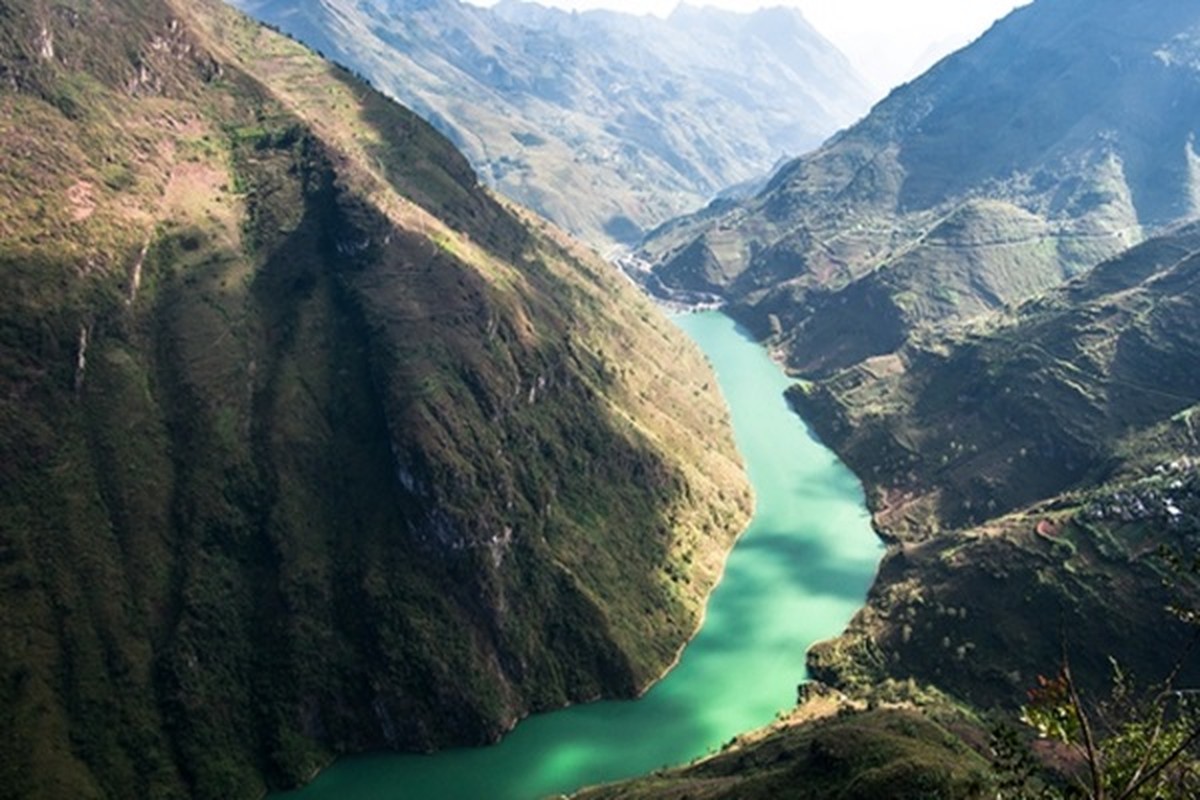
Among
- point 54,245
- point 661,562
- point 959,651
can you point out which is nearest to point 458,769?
point 661,562

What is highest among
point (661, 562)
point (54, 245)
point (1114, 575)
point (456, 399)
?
point (54, 245)

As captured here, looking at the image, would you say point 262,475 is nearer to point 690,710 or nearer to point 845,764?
point 690,710

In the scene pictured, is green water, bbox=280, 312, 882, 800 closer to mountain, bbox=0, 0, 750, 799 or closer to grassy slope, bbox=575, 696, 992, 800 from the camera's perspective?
mountain, bbox=0, 0, 750, 799

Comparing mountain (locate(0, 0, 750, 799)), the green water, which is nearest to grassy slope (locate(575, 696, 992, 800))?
the green water

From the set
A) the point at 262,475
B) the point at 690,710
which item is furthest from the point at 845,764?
the point at 262,475

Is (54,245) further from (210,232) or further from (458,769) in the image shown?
(458,769)

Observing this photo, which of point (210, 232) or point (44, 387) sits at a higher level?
point (210, 232)

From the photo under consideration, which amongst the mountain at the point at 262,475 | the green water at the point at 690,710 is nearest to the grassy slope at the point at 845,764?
the green water at the point at 690,710

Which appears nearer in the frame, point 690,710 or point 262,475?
point 690,710
